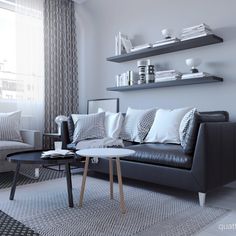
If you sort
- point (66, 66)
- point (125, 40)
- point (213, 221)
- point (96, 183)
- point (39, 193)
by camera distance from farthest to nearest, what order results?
point (66, 66) < point (125, 40) < point (96, 183) < point (39, 193) < point (213, 221)

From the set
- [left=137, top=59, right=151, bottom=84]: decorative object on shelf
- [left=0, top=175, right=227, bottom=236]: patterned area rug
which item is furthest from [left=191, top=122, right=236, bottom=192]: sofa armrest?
[left=137, top=59, right=151, bottom=84]: decorative object on shelf

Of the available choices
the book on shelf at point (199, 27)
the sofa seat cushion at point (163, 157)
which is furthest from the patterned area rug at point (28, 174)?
the book on shelf at point (199, 27)

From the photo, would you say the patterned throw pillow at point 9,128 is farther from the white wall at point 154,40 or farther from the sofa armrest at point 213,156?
the sofa armrest at point 213,156

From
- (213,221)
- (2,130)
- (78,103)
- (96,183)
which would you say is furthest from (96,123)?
(213,221)

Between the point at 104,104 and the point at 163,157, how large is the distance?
2087mm

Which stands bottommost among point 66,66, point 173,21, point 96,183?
point 96,183

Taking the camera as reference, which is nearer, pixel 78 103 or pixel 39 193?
pixel 39 193

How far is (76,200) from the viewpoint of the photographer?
7.55 feet

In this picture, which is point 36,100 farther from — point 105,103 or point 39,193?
point 39,193

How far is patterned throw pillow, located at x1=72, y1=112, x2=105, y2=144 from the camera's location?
3.30 m

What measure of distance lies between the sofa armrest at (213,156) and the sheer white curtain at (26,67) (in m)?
2.78

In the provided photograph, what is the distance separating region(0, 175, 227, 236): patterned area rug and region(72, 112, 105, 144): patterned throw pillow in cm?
80

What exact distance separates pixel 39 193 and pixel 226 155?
5.64 feet

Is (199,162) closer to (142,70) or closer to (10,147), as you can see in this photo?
(142,70)
